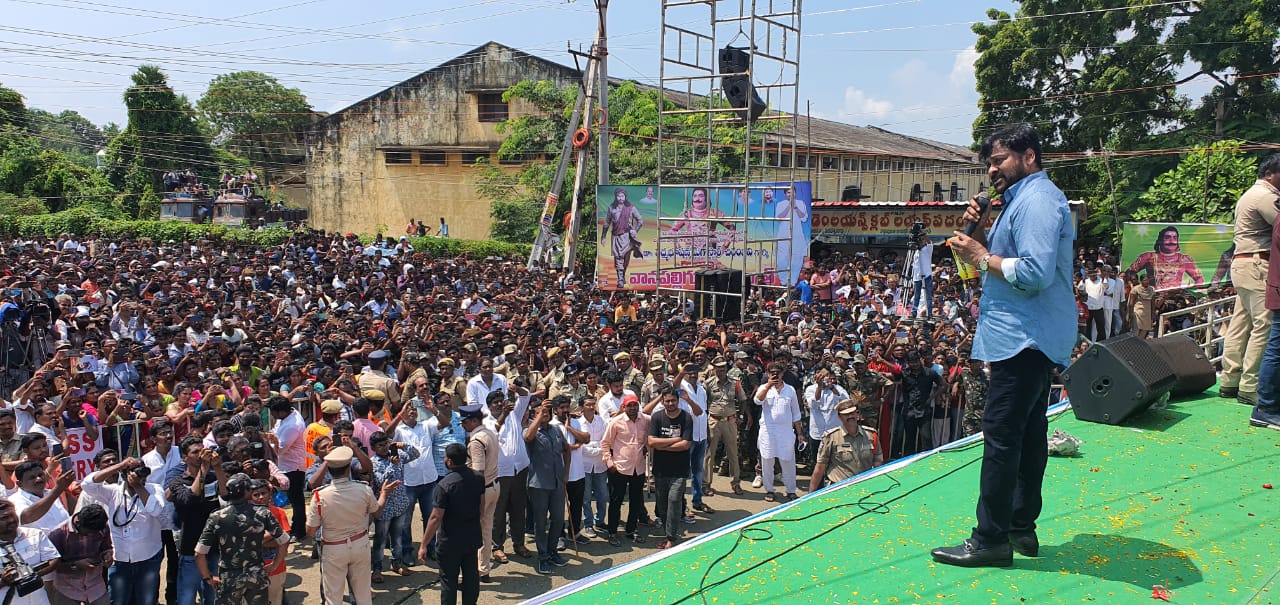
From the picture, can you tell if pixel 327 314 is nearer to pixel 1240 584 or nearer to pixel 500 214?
pixel 1240 584

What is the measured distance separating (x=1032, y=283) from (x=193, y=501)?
17.9ft

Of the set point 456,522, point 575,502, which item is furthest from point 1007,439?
point 575,502

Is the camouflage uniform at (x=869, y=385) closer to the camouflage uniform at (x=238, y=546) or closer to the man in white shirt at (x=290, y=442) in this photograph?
the man in white shirt at (x=290, y=442)

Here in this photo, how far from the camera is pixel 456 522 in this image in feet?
20.7

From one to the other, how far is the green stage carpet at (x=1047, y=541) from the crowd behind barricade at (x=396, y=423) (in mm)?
2870

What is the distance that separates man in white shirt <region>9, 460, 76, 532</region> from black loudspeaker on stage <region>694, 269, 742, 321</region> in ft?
33.8

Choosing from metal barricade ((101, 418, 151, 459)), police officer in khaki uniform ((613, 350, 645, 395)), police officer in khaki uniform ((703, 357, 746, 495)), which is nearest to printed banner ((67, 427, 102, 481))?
metal barricade ((101, 418, 151, 459))

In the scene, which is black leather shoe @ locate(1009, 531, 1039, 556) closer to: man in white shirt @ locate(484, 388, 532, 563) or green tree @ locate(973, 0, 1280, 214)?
man in white shirt @ locate(484, 388, 532, 563)

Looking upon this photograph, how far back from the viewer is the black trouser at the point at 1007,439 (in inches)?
134

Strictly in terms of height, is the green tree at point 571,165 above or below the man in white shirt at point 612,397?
above

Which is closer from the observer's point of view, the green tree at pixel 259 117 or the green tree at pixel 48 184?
the green tree at pixel 48 184

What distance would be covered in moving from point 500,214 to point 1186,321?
22352 millimetres

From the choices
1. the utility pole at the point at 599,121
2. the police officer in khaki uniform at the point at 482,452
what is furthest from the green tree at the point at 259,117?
the police officer in khaki uniform at the point at 482,452

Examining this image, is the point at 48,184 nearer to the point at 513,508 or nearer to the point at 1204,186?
the point at 513,508
